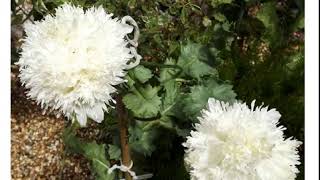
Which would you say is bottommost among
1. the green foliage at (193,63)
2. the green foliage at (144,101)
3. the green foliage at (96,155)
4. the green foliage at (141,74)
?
the green foliage at (96,155)

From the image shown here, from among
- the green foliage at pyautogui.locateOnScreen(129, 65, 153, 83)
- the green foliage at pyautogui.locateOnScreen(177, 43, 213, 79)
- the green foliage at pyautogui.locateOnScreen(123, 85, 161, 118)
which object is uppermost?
the green foliage at pyautogui.locateOnScreen(177, 43, 213, 79)

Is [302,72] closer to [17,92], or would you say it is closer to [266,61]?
[266,61]

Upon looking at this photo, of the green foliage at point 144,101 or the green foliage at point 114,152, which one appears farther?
the green foliage at point 114,152

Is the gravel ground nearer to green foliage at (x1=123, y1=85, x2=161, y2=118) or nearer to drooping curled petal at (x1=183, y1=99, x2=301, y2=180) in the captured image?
green foliage at (x1=123, y1=85, x2=161, y2=118)

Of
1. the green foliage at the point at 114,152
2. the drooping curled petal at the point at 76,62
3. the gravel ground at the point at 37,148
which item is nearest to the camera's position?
the drooping curled petal at the point at 76,62

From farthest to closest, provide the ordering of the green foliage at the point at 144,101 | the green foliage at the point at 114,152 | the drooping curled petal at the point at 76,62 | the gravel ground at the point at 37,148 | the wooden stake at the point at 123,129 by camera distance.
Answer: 1. the gravel ground at the point at 37,148
2. the green foliage at the point at 114,152
3. the green foliage at the point at 144,101
4. the wooden stake at the point at 123,129
5. the drooping curled petal at the point at 76,62

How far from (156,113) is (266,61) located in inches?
18.2

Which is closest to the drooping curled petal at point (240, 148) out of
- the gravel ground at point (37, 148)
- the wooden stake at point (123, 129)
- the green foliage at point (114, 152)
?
the wooden stake at point (123, 129)

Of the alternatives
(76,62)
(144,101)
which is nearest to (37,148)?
(144,101)

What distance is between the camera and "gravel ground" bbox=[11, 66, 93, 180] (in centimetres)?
181

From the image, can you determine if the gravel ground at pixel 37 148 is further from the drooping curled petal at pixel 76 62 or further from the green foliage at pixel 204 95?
the drooping curled petal at pixel 76 62

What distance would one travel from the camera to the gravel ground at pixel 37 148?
71.1 inches

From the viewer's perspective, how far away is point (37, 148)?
189cm
